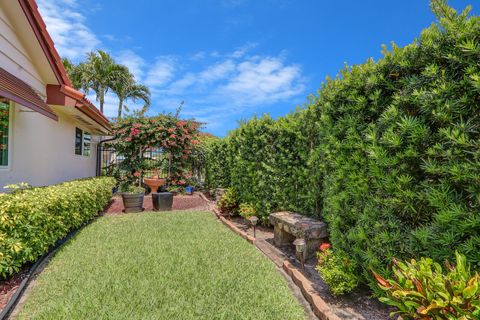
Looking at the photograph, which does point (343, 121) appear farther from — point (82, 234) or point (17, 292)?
point (82, 234)

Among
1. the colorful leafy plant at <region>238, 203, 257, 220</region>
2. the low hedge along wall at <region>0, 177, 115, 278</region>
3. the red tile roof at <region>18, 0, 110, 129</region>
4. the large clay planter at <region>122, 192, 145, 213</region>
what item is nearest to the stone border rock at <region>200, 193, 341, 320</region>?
the colorful leafy plant at <region>238, 203, 257, 220</region>

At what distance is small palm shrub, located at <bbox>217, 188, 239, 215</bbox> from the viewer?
8.84 metres

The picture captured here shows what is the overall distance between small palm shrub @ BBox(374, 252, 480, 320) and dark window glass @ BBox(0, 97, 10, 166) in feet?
23.7

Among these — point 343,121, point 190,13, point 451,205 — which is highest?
point 190,13

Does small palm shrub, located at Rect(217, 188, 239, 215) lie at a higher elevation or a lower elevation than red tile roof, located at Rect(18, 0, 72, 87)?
lower

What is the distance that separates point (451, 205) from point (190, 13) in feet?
31.4

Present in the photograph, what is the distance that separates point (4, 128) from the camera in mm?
5594

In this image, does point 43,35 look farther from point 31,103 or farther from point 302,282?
point 302,282

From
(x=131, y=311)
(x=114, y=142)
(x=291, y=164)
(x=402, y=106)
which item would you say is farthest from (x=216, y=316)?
(x=114, y=142)

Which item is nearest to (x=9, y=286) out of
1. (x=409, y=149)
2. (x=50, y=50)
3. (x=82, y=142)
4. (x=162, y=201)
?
(x=50, y=50)

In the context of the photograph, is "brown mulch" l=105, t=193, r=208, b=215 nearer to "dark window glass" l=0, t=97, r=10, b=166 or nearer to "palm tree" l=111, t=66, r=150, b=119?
"dark window glass" l=0, t=97, r=10, b=166

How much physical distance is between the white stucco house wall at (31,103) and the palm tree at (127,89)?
17578mm

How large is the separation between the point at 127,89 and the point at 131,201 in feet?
62.8

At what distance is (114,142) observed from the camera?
14391 millimetres
